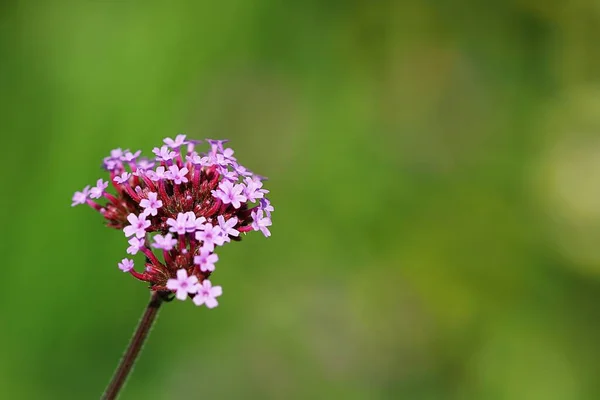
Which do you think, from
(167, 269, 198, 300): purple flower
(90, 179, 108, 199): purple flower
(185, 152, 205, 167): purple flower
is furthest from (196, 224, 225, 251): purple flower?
(90, 179, 108, 199): purple flower

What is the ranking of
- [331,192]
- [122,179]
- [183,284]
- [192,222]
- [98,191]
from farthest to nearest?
[331,192] < [98,191] < [122,179] < [192,222] < [183,284]

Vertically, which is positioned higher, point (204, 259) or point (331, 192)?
point (331, 192)

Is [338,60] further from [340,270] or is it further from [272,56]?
[340,270]

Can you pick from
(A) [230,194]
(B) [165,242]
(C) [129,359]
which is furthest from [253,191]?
(C) [129,359]

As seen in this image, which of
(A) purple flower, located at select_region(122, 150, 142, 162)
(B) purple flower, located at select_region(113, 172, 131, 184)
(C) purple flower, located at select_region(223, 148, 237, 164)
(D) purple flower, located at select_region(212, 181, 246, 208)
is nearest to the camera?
(D) purple flower, located at select_region(212, 181, 246, 208)

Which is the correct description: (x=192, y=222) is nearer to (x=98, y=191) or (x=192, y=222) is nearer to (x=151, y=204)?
(x=151, y=204)

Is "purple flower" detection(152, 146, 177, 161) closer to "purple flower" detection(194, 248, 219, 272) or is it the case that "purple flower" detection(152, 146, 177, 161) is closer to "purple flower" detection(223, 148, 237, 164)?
"purple flower" detection(223, 148, 237, 164)
